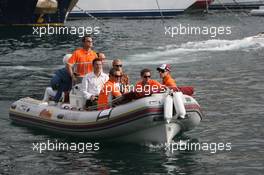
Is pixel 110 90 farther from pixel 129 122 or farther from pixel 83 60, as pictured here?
pixel 83 60

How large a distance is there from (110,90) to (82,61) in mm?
2364

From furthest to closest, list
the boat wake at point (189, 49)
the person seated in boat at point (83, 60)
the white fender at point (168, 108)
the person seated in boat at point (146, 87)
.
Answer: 1. the boat wake at point (189, 49)
2. the person seated in boat at point (83, 60)
3. the person seated in boat at point (146, 87)
4. the white fender at point (168, 108)

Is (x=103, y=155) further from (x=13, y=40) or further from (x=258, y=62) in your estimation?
(x=13, y=40)

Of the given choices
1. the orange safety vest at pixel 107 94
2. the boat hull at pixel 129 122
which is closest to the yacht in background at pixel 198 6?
the boat hull at pixel 129 122

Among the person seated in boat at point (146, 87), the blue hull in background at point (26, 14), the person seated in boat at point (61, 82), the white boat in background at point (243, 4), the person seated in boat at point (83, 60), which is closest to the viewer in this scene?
the person seated in boat at point (146, 87)

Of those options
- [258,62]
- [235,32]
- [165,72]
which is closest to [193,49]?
[258,62]

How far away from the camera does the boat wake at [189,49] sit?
122 ft

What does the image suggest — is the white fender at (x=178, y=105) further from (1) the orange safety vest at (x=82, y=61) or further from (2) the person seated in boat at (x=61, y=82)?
(2) the person seated in boat at (x=61, y=82)

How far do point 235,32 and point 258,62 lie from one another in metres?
18.7

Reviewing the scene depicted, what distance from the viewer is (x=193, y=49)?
41062mm

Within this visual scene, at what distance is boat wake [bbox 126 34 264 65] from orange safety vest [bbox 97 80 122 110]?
1755 cm

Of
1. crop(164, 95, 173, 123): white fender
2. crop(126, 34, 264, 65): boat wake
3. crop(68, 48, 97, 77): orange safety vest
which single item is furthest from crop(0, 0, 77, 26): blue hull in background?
crop(164, 95, 173, 123): white fender

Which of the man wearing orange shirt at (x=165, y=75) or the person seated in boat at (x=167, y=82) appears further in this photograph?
the man wearing orange shirt at (x=165, y=75)

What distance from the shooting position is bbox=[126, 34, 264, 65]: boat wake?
37250 millimetres
